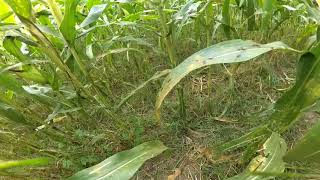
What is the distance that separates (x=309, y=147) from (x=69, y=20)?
0.52 metres

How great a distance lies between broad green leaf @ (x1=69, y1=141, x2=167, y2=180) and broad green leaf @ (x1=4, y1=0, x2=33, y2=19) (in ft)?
1.09

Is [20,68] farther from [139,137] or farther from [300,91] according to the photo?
[300,91]

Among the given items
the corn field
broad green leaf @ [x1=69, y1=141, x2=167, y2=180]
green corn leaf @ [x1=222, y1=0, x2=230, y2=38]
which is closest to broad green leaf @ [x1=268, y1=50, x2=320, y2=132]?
the corn field

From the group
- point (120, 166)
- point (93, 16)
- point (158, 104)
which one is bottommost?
point (120, 166)

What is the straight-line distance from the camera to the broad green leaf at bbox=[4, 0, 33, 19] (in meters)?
0.69

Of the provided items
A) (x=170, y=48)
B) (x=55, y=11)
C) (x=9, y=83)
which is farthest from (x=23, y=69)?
(x=170, y=48)

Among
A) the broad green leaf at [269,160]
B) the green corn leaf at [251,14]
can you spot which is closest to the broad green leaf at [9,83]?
the broad green leaf at [269,160]

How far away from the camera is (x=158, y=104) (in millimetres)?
648

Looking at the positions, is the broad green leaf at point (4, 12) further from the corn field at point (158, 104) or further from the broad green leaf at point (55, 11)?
the broad green leaf at point (55, 11)

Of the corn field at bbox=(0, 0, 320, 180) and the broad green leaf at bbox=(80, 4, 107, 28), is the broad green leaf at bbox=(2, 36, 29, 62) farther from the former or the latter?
the broad green leaf at bbox=(80, 4, 107, 28)

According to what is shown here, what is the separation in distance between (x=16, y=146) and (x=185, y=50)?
0.62m

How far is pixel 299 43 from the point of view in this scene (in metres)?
1.08

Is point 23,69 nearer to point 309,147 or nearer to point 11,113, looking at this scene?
point 11,113

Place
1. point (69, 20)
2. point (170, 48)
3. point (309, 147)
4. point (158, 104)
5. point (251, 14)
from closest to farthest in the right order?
1. point (309, 147)
2. point (158, 104)
3. point (69, 20)
4. point (170, 48)
5. point (251, 14)
